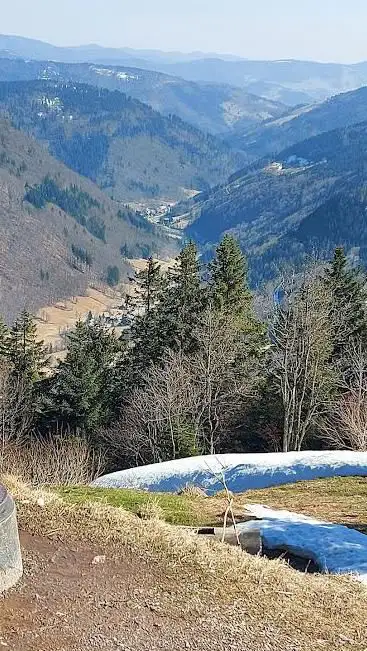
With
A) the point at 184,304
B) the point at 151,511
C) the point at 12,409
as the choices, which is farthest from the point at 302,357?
the point at 151,511

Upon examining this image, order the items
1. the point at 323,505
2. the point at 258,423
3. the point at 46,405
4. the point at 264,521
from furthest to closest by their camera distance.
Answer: the point at 46,405, the point at 258,423, the point at 323,505, the point at 264,521

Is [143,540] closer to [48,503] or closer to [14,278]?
[48,503]

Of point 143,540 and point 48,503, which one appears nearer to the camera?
point 143,540

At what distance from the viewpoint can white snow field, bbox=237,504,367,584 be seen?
413 inches

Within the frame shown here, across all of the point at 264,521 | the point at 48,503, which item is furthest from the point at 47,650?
the point at 264,521

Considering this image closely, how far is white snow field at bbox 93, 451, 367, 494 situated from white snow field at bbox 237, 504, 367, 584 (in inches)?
272

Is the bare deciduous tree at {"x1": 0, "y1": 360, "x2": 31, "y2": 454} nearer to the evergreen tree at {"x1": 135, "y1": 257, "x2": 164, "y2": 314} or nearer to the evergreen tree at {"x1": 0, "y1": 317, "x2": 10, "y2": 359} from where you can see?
the evergreen tree at {"x1": 0, "y1": 317, "x2": 10, "y2": 359}

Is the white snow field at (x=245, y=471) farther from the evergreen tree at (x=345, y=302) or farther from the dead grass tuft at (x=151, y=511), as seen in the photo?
the evergreen tree at (x=345, y=302)

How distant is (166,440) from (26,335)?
12.6 metres

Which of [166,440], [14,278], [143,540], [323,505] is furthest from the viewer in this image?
[14,278]

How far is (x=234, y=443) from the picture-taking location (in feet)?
106

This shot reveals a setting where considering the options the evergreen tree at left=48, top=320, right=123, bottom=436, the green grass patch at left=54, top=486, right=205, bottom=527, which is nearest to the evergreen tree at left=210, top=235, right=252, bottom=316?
the evergreen tree at left=48, top=320, right=123, bottom=436

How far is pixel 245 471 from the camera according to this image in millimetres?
20812

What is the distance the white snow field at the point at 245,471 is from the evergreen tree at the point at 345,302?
1239 centimetres
